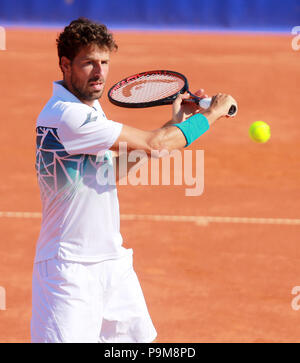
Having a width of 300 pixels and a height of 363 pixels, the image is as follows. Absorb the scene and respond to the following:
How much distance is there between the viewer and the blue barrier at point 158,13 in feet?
75.9

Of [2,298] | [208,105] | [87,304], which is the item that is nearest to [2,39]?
[2,298]

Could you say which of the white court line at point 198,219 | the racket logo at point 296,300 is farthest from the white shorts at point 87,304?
the white court line at point 198,219

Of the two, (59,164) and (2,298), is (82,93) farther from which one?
(2,298)

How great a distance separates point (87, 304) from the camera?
11.7 ft

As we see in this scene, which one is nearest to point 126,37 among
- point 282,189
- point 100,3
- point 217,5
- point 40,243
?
point 100,3

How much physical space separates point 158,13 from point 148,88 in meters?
20.4

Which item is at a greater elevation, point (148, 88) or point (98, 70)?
point (148, 88)

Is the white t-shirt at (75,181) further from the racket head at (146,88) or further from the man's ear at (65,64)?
the racket head at (146,88)

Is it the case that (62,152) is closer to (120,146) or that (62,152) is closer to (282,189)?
(120,146)

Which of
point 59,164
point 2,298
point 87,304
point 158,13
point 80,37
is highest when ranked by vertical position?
point 158,13

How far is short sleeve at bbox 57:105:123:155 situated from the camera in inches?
136

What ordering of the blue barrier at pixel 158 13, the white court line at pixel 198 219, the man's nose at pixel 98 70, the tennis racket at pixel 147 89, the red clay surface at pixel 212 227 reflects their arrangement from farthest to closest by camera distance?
the blue barrier at pixel 158 13 < the white court line at pixel 198 219 < the red clay surface at pixel 212 227 < the tennis racket at pixel 147 89 < the man's nose at pixel 98 70

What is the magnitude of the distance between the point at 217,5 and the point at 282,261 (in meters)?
17.9

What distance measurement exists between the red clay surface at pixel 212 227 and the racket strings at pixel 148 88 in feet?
6.64
